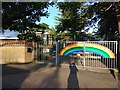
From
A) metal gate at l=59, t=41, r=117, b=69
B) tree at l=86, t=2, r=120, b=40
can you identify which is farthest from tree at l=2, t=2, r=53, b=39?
metal gate at l=59, t=41, r=117, b=69

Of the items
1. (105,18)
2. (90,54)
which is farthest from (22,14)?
(90,54)

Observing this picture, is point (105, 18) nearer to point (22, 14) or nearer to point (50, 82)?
point (22, 14)

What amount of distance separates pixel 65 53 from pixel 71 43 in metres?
0.83

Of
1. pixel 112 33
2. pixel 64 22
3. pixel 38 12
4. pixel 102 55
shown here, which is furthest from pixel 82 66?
pixel 64 22

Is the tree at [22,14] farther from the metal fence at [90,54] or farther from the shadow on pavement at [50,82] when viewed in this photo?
the shadow on pavement at [50,82]

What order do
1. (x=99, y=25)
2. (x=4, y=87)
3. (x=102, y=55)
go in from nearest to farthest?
1. (x=4, y=87)
2. (x=102, y=55)
3. (x=99, y=25)

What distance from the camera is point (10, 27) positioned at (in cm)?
2088

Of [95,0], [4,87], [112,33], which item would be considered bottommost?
[4,87]

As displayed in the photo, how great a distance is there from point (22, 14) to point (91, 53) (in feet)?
25.8

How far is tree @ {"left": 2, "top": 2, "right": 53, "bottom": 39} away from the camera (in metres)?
18.8

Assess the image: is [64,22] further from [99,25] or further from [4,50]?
[4,50]

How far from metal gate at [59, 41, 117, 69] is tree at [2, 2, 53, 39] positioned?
499cm

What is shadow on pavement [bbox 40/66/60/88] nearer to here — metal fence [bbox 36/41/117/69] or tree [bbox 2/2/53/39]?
metal fence [bbox 36/41/117/69]

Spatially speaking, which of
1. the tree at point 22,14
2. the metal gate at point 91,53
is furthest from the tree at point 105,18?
the tree at point 22,14
